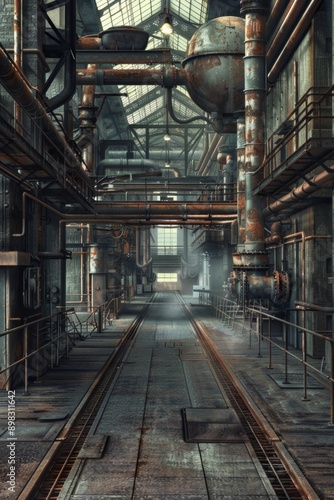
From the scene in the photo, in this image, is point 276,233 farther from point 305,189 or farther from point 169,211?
point 305,189

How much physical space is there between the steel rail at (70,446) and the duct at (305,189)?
204 inches

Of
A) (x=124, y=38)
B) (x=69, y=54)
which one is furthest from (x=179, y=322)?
(x=69, y=54)

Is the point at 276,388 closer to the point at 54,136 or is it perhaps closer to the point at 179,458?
the point at 179,458

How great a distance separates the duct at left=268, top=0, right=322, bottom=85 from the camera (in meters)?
11.0

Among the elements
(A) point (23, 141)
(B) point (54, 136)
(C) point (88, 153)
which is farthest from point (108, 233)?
(A) point (23, 141)

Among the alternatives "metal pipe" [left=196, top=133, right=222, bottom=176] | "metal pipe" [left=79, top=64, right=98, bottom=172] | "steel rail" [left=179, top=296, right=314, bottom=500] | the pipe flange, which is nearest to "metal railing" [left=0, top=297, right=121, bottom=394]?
"steel rail" [left=179, top=296, right=314, bottom=500]

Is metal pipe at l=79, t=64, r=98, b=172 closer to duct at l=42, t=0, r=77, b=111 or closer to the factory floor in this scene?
duct at l=42, t=0, r=77, b=111

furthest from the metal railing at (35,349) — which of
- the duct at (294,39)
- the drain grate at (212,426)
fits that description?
the duct at (294,39)

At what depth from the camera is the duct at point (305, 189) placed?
8.98 meters

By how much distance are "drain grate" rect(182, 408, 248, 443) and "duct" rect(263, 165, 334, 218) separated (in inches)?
168

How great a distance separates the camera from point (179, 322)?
67.3ft

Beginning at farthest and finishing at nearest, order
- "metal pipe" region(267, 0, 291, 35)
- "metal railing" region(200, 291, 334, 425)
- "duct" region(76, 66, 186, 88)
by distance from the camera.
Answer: "duct" region(76, 66, 186, 88)
"metal pipe" region(267, 0, 291, 35)
"metal railing" region(200, 291, 334, 425)

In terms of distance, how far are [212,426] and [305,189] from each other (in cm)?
536

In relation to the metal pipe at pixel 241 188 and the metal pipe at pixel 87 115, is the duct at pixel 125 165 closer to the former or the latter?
the metal pipe at pixel 87 115
